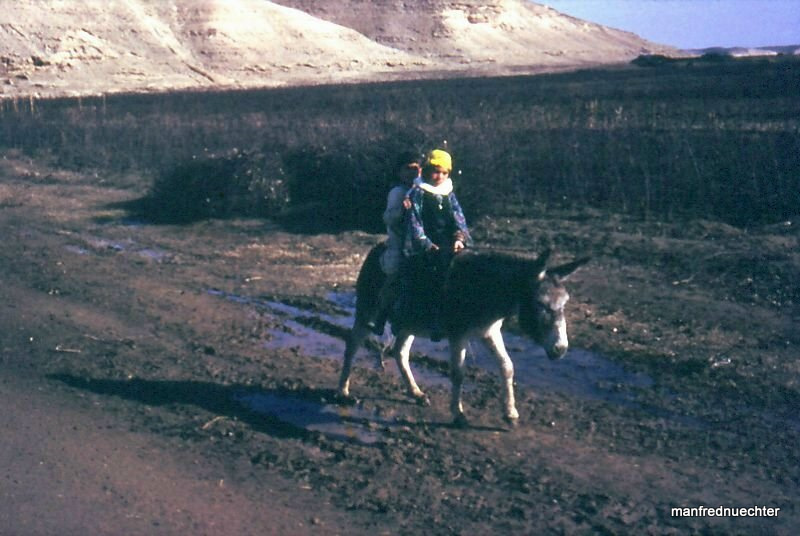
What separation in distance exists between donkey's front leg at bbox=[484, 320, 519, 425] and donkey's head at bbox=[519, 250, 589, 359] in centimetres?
42

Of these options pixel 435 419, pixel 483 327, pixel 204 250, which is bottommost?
pixel 204 250

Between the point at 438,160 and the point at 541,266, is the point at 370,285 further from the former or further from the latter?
the point at 541,266

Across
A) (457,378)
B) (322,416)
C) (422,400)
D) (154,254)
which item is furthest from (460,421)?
(154,254)

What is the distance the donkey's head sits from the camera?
6.81m

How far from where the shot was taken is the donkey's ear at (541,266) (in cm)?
688

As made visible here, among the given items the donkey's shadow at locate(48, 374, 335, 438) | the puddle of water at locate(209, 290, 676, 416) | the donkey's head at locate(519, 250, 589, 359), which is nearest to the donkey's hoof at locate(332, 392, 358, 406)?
the donkey's shadow at locate(48, 374, 335, 438)

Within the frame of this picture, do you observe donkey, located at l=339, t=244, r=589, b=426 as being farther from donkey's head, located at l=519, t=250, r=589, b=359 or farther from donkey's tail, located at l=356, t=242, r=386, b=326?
donkey's tail, located at l=356, t=242, r=386, b=326

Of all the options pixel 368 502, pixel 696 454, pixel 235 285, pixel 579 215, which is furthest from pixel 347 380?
pixel 579 215

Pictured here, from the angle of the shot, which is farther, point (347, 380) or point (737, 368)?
point (737, 368)

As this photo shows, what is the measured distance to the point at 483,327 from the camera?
7.27m

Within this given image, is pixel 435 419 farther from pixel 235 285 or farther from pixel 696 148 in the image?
pixel 696 148

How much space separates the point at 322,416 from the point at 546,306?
2.07 meters

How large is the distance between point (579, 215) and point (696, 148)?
267 inches

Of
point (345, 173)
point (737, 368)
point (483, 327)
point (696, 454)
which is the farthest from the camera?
point (345, 173)
